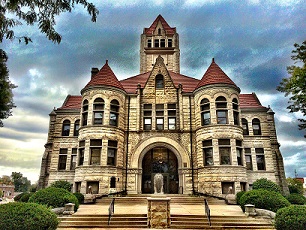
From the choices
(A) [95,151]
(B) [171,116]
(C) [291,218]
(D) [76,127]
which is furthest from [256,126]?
(D) [76,127]

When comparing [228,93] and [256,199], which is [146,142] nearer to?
[228,93]

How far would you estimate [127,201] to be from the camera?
19.6 meters

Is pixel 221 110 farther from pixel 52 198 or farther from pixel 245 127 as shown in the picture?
pixel 52 198

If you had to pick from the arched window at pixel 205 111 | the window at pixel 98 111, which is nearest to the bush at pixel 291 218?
the arched window at pixel 205 111

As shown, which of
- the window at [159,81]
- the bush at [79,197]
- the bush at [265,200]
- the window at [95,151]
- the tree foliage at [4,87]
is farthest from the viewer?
the window at [159,81]

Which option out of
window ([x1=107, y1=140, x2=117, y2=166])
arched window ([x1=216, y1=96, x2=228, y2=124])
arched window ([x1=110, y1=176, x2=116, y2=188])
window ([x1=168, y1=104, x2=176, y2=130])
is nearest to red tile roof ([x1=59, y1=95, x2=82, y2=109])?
window ([x1=107, y1=140, x2=117, y2=166])

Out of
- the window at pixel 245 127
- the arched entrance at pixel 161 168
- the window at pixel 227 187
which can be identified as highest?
the window at pixel 245 127

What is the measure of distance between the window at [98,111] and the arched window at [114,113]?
34.4 inches

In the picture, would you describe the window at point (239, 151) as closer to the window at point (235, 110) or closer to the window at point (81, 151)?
the window at point (235, 110)

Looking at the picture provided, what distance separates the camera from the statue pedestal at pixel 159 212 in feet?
37.8

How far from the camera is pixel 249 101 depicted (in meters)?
30.0

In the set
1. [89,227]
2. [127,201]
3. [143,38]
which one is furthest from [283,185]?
[143,38]

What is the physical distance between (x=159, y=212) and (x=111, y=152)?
12592 mm

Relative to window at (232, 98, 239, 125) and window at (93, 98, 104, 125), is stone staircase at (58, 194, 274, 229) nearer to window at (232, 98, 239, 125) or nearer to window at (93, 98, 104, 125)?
window at (93, 98, 104, 125)
